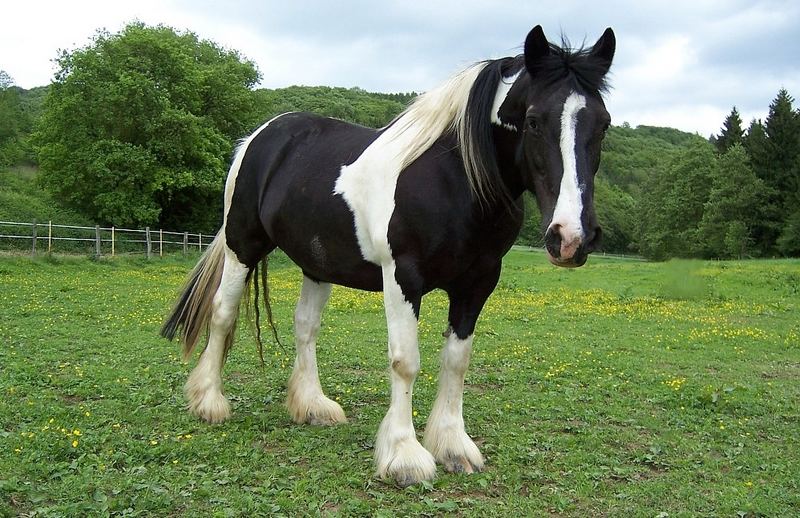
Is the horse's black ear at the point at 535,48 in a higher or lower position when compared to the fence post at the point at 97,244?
higher

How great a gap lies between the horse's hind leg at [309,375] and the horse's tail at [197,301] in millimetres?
903

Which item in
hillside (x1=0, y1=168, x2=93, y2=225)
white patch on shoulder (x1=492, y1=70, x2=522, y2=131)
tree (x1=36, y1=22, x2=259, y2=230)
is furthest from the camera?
tree (x1=36, y1=22, x2=259, y2=230)

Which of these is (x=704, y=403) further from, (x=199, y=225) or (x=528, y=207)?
(x=199, y=225)

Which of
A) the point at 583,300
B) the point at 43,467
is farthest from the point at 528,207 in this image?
Result: the point at 583,300

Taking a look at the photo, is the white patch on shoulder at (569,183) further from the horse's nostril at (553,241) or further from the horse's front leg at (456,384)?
the horse's front leg at (456,384)

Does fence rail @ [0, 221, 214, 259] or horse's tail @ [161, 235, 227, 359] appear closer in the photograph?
horse's tail @ [161, 235, 227, 359]

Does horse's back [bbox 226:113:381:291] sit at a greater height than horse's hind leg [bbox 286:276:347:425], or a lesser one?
greater

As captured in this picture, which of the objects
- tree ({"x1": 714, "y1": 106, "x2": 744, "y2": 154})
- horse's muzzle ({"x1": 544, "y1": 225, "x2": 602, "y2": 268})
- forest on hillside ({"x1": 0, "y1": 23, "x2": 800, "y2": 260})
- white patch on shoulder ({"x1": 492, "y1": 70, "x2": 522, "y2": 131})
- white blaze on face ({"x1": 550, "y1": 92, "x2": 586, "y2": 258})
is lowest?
horse's muzzle ({"x1": 544, "y1": 225, "x2": 602, "y2": 268})

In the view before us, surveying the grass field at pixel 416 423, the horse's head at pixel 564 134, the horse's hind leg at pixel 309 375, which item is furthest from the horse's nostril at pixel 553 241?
the horse's hind leg at pixel 309 375

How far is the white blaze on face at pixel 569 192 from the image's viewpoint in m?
3.15

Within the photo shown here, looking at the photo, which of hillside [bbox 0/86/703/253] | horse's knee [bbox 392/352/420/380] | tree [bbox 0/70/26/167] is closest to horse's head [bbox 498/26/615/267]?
horse's knee [bbox 392/352/420/380]

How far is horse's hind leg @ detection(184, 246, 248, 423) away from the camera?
5543 millimetres

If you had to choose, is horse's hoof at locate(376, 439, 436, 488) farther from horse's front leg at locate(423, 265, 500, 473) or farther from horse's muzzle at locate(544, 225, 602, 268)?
horse's muzzle at locate(544, 225, 602, 268)

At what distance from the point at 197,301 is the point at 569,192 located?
4.04 meters
